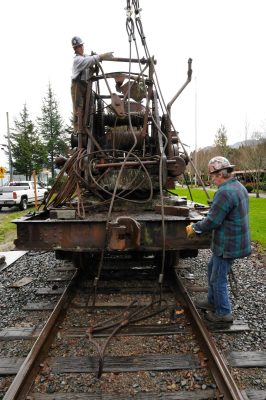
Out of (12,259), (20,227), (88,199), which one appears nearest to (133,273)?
(88,199)

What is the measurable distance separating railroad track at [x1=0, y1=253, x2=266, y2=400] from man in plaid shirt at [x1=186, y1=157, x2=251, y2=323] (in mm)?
342

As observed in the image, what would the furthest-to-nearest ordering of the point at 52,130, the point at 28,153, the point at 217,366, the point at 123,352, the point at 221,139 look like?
the point at 221,139, the point at 52,130, the point at 28,153, the point at 123,352, the point at 217,366

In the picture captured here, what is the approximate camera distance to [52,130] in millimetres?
41188

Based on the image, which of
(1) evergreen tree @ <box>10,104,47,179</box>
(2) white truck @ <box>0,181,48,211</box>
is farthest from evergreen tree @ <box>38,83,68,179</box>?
(2) white truck @ <box>0,181,48,211</box>

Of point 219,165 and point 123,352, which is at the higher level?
point 219,165

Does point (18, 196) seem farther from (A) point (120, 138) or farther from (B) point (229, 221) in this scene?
(B) point (229, 221)

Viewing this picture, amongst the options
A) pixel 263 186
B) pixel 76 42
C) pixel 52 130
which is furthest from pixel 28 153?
pixel 76 42

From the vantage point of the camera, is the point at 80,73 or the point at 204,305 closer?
the point at 204,305

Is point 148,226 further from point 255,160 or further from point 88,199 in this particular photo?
point 255,160

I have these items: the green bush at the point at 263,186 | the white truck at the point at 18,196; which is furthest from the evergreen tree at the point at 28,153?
the green bush at the point at 263,186

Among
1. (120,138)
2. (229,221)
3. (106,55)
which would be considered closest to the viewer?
(229,221)

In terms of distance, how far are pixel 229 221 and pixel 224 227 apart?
0.09 meters

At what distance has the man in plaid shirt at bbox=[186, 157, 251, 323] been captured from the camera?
3.41 meters

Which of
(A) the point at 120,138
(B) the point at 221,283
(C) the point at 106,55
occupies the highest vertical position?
(C) the point at 106,55
